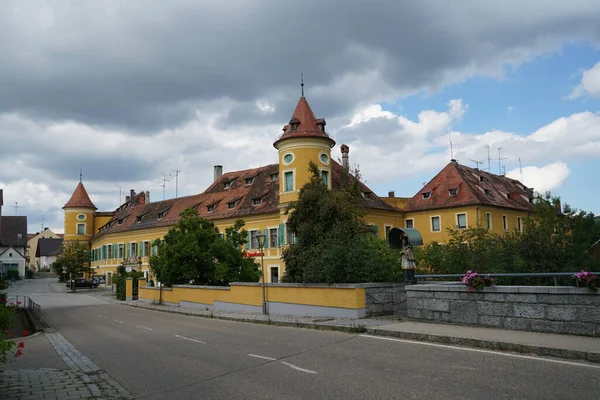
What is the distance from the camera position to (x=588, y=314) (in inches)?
437

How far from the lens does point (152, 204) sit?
68.6 metres

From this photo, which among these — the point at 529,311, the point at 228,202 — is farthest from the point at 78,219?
the point at 529,311

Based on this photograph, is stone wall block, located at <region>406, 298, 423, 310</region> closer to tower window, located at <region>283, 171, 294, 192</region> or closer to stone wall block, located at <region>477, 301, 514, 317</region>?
stone wall block, located at <region>477, 301, 514, 317</region>

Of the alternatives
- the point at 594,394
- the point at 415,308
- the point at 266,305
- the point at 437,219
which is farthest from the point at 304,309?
the point at 437,219

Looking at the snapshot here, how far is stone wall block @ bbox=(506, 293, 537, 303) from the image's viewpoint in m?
12.1

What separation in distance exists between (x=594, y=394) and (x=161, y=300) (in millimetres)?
31044

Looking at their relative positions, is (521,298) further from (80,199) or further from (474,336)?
(80,199)

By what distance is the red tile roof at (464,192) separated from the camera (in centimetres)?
5006

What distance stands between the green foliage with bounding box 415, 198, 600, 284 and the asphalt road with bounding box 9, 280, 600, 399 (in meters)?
7.39

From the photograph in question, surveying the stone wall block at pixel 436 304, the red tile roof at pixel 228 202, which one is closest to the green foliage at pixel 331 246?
the stone wall block at pixel 436 304

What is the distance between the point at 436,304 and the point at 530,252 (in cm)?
573

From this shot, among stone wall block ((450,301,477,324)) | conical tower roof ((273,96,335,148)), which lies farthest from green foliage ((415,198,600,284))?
conical tower roof ((273,96,335,148))

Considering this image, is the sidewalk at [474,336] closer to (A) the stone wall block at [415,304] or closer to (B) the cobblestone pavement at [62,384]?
(A) the stone wall block at [415,304]

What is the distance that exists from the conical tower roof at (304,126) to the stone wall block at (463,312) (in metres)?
28.6
